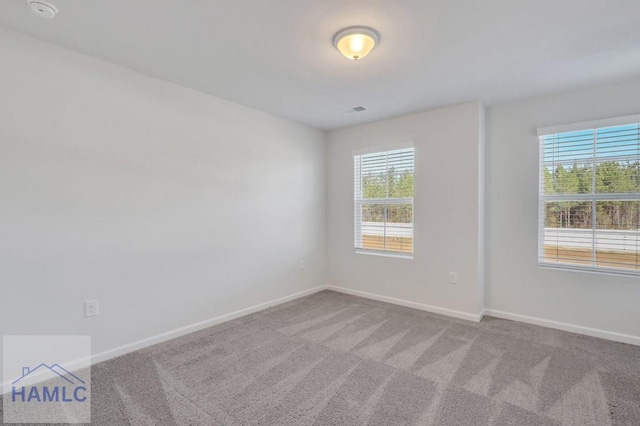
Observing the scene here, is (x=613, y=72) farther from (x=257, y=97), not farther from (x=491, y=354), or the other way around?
(x=257, y=97)

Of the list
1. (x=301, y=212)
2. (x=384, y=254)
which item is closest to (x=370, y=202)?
(x=384, y=254)

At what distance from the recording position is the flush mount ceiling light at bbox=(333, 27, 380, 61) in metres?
2.04

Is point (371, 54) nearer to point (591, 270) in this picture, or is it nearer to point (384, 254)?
point (384, 254)

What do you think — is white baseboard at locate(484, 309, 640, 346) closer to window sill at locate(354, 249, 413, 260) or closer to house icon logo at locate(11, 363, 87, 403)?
window sill at locate(354, 249, 413, 260)

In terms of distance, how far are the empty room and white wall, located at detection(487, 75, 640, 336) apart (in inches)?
0.8

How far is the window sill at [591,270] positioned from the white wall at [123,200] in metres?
3.10

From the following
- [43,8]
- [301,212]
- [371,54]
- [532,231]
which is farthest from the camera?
[301,212]

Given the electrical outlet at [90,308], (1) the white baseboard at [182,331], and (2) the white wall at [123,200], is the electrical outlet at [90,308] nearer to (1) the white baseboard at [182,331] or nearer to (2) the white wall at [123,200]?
(2) the white wall at [123,200]

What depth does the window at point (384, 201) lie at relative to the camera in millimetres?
3982

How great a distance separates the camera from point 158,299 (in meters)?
2.81

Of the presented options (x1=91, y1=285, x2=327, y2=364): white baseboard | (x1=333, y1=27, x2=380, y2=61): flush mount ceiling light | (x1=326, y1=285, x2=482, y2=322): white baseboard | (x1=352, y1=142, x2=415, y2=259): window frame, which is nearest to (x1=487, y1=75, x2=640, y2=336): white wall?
(x1=326, y1=285, x2=482, y2=322): white baseboard

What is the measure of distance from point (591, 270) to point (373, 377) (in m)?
2.50

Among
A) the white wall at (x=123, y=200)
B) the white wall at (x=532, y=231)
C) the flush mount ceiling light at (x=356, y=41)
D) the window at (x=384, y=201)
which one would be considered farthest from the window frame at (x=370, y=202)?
the flush mount ceiling light at (x=356, y=41)

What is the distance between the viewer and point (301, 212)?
4.35m
